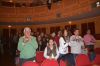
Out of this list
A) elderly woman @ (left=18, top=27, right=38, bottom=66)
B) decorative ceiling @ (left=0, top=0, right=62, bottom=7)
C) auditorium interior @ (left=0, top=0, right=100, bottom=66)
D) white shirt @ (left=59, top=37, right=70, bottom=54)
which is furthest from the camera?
decorative ceiling @ (left=0, top=0, right=62, bottom=7)

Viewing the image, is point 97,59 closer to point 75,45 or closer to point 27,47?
point 75,45

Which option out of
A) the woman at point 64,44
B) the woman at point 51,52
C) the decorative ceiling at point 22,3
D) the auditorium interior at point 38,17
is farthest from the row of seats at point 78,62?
the decorative ceiling at point 22,3

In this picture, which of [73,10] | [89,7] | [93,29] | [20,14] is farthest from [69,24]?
[20,14]

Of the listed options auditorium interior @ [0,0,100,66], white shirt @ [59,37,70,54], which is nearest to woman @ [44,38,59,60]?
white shirt @ [59,37,70,54]

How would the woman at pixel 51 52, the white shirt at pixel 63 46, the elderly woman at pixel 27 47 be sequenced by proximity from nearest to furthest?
the elderly woman at pixel 27 47
the woman at pixel 51 52
the white shirt at pixel 63 46

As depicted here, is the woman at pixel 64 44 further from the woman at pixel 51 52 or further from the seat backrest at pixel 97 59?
the seat backrest at pixel 97 59

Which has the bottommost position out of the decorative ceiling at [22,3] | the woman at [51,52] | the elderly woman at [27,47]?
the woman at [51,52]

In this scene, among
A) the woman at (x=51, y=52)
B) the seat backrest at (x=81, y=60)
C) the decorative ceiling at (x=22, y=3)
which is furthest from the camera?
the decorative ceiling at (x=22, y=3)

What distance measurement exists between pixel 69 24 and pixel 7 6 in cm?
761

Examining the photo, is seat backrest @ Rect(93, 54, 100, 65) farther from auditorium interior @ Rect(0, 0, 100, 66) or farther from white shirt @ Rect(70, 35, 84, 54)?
auditorium interior @ Rect(0, 0, 100, 66)

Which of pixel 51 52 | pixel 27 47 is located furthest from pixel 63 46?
pixel 27 47

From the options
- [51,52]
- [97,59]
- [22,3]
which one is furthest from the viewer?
[22,3]

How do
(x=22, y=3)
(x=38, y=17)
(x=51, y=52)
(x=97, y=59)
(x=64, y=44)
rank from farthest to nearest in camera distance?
1. (x=22, y=3)
2. (x=38, y=17)
3. (x=64, y=44)
4. (x=51, y=52)
5. (x=97, y=59)

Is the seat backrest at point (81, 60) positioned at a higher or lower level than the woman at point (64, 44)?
lower
